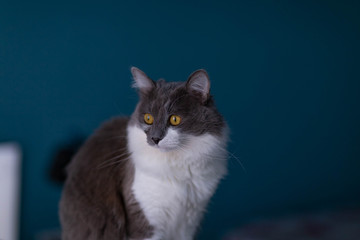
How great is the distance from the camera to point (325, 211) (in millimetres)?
3053

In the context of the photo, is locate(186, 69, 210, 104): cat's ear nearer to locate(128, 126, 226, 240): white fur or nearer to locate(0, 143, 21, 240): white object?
locate(128, 126, 226, 240): white fur

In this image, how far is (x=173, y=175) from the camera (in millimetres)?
1177

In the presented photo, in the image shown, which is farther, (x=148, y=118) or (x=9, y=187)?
(x=9, y=187)

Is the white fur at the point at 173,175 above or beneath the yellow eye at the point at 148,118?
beneath

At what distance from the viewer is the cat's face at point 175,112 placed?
1084 mm

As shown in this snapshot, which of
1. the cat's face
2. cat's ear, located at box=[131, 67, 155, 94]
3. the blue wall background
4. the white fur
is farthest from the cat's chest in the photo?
the blue wall background

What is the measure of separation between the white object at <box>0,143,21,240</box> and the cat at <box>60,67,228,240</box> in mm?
1078

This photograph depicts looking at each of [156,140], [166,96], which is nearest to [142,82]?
[166,96]

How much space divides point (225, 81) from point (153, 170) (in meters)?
1.64

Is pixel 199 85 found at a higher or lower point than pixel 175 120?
higher

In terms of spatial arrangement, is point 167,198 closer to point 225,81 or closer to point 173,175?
point 173,175

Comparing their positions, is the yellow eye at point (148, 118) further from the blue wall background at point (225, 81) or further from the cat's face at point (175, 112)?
the blue wall background at point (225, 81)

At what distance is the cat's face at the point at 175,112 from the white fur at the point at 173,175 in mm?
19

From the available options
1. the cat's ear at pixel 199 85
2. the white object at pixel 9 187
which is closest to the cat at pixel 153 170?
the cat's ear at pixel 199 85
